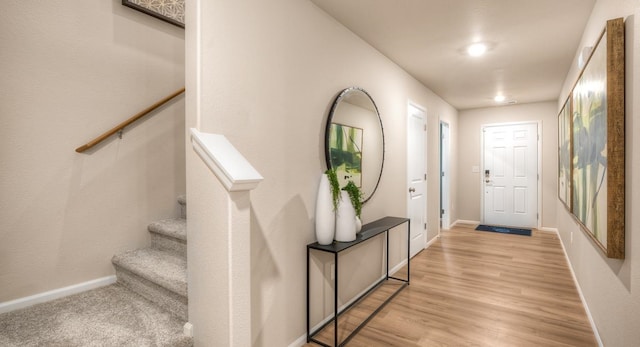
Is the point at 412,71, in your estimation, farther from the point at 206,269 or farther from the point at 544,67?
the point at 206,269

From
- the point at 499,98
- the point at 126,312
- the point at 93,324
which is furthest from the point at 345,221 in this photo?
the point at 499,98

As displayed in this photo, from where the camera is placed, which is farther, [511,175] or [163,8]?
[511,175]

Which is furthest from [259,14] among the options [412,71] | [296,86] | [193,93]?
[412,71]

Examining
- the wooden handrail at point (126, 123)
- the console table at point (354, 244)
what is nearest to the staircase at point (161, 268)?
the wooden handrail at point (126, 123)

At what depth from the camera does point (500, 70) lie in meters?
3.81

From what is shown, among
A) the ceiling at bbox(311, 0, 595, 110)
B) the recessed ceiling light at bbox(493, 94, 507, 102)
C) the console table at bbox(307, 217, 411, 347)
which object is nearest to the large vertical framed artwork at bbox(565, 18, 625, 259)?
the ceiling at bbox(311, 0, 595, 110)

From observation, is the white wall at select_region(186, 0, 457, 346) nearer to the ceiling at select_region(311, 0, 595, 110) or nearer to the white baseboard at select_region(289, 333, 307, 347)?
the white baseboard at select_region(289, 333, 307, 347)

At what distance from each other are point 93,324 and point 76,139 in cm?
118

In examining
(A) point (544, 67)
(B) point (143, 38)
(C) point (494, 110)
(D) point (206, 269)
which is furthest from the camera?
(C) point (494, 110)

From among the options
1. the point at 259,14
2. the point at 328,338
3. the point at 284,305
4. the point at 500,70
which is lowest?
the point at 328,338

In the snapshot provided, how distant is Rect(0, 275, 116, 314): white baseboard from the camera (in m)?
1.78

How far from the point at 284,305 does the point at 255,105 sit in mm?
1249

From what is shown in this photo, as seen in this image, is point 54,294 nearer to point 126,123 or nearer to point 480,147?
point 126,123

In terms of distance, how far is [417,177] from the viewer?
13.8ft
